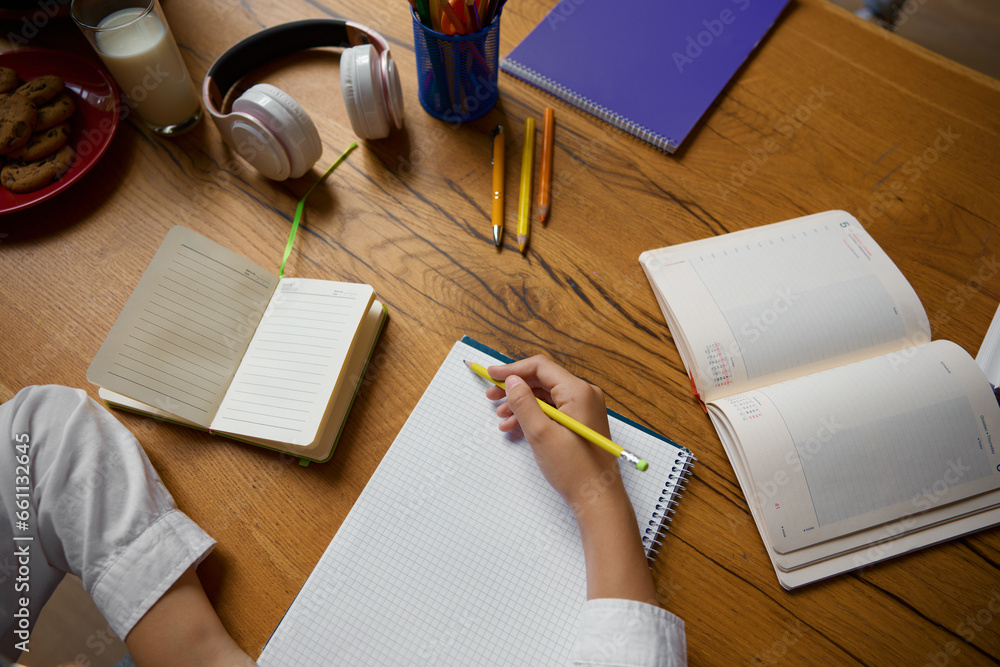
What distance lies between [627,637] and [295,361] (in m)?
0.47

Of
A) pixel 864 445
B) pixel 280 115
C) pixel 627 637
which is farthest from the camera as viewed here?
pixel 280 115

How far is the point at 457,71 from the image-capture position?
824mm

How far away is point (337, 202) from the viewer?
843mm

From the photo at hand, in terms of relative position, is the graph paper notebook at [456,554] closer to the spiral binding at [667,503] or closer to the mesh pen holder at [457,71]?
the spiral binding at [667,503]

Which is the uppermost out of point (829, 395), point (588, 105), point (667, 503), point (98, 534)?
point (588, 105)

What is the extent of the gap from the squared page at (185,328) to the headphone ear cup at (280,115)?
0.56ft

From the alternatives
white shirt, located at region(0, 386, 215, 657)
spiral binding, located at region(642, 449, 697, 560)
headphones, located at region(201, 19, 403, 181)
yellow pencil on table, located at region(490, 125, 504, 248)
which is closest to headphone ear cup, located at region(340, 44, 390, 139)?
headphones, located at region(201, 19, 403, 181)

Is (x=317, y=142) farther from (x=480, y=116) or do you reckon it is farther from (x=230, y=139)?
(x=480, y=116)

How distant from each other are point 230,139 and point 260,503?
1.65ft

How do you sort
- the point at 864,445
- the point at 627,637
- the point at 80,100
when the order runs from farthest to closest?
1. the point at 80,100
2. the point at 864,445
3. the point at 627,637

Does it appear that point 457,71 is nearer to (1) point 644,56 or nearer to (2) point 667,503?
(1) point 644,56

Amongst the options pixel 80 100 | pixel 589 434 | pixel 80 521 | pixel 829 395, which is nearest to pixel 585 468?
pixel 589 434

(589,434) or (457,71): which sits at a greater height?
(457,71)

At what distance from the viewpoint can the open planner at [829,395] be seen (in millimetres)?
638
